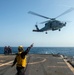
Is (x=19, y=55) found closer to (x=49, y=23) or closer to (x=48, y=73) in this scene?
(x=48, y=73)

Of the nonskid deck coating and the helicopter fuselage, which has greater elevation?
the helicopter fuselage

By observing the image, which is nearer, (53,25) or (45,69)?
(45,69)

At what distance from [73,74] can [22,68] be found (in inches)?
319

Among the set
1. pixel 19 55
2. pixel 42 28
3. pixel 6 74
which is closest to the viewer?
pixel 19 55

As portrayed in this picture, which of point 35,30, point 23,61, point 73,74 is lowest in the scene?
point 73,74

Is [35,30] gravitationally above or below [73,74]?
above

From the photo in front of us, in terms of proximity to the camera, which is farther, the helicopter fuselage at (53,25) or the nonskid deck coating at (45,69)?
the helicopter fuselage at (53,25)

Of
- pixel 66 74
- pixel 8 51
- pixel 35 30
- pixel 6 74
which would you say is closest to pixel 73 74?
pixel 66 74

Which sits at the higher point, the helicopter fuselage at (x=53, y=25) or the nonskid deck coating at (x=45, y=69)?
the helicopter fuselage at (x=53, y=25)

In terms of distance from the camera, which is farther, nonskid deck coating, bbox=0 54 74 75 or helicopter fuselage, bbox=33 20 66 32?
helicopter fuselage, bbox=33 20 66 32

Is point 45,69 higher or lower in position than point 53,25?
lower

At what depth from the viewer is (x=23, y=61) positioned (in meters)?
13.6

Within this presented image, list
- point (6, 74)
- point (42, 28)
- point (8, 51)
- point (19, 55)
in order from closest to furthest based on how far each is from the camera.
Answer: point (19, 55)
point (6, 74)
point (8, 51)
point (42, 28)

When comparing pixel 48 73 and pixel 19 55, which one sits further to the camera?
pixel 48 73
